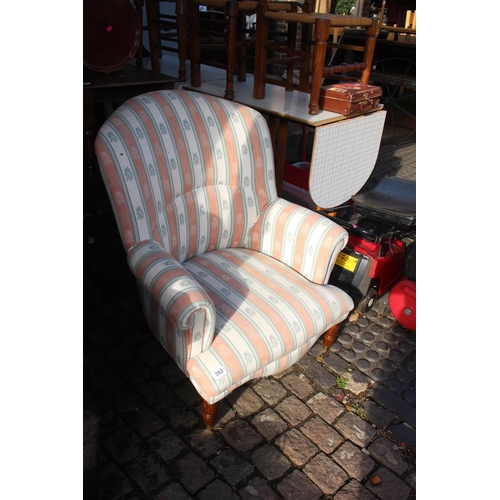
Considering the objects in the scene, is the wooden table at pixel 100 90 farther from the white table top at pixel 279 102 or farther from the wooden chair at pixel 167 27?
the white table top at pixel 279 102

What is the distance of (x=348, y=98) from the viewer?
2.98 m

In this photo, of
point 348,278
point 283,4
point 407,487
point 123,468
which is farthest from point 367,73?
point 123,468

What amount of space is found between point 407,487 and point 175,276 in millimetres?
1333

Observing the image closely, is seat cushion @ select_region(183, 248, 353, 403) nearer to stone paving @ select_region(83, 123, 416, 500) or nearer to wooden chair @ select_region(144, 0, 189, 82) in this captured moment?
stone paving @ select_region(83, 123, 416, 500)

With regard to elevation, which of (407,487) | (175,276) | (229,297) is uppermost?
(175,276)

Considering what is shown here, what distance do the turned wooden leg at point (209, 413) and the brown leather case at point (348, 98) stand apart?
2.03 metres

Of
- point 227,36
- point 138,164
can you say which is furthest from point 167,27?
point 138,164

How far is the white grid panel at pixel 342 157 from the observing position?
10.0ft

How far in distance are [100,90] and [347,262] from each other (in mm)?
1832

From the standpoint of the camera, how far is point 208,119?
238cm

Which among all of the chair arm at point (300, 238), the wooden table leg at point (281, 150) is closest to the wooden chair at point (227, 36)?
the wooden table leg at point (281, 150)

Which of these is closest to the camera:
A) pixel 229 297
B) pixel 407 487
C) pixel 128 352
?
pixel 407 487
